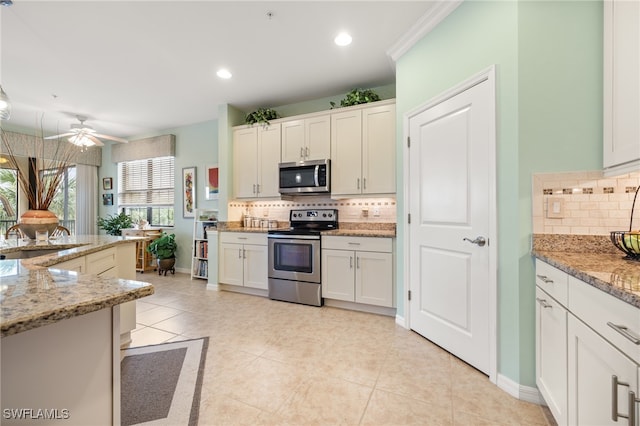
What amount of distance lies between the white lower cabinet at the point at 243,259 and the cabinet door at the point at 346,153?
126cm

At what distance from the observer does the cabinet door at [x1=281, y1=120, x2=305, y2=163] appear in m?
3.85

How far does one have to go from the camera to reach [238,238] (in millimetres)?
4039

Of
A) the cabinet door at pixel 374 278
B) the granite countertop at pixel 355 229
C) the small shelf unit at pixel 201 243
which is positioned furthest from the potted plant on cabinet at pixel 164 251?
the cabinet door at pixel 374 278

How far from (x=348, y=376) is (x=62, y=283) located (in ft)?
5.67

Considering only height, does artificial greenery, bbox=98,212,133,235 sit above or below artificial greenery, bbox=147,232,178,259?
above

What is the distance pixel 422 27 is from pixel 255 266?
128 inches

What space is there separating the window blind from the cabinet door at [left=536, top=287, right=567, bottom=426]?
573 cm

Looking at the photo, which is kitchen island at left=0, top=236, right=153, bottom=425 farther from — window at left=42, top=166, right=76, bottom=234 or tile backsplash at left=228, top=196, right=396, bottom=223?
window at left=42, top=166, right=76, bottom=234

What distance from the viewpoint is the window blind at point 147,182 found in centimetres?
557

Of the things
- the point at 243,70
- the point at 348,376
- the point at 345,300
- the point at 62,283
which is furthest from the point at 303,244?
the point at 62,283

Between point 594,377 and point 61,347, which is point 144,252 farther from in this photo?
point 594,377

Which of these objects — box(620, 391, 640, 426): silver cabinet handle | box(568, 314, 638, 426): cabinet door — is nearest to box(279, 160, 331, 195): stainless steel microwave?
box(568, 314, 638, 426): cabinet door

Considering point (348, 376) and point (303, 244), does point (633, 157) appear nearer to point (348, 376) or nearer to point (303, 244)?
point (348, 376)

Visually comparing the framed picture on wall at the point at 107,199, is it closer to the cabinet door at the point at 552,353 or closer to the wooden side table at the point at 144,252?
the wooden side table at the point at 144,252
